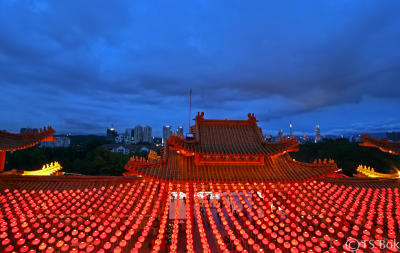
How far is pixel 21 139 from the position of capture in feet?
31.0

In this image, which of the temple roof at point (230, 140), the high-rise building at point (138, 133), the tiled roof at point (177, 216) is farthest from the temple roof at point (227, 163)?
the high-rise building at point (138, 133)

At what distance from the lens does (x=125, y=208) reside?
331 inches

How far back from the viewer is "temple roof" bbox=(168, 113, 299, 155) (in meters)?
9.13

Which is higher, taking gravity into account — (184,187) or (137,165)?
(137,165)

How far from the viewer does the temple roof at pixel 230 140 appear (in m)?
9.13

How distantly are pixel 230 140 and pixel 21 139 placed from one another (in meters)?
10.7

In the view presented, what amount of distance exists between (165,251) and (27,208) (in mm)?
6190

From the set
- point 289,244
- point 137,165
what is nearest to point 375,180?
point 289,244

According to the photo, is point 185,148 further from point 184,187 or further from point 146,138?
point 146,138

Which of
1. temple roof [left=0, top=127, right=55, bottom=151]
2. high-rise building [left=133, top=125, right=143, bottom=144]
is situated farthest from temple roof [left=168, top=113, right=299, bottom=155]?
high-rise building [left=133, top=125, right=143, bottom=144]

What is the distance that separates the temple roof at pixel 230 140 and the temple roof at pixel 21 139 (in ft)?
22.7

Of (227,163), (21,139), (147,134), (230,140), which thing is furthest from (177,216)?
(147,134)

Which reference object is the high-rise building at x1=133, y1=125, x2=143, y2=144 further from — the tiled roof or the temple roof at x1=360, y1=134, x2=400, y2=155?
the temple roof at x1=360, y1=134, x2=400, y2=155

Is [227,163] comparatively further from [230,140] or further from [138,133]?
[138,133]
